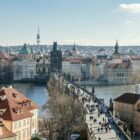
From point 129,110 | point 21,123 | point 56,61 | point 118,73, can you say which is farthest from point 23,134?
point 56,61

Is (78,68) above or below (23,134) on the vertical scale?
below

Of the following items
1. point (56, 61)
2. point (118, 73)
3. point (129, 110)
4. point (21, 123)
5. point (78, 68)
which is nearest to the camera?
point (21, 123)

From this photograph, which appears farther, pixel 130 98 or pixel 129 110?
pixel 130 98

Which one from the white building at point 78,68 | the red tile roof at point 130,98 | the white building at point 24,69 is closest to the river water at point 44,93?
the red tile roof at point 130,98

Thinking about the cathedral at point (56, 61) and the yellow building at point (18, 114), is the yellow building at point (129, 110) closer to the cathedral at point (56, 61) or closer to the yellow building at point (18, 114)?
the yellow building at point (18, 114)

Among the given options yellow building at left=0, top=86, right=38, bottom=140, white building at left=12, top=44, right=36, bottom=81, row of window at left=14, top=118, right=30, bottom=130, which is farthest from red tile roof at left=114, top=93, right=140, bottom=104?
white building at left=12, top=44, right=36, bottom=81

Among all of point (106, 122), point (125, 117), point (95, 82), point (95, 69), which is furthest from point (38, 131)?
point (95, 69)

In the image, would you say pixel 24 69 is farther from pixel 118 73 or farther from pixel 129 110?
pixel 129 110

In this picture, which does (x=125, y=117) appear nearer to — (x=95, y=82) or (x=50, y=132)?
(x=50, y=132)

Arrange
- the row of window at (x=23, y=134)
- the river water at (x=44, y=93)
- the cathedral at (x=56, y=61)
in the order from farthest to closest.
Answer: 1. the cathedral at (x=56, y=61)
2. the river water at (x=44, y=93)
3. the row of window at (x=23, y=134)
